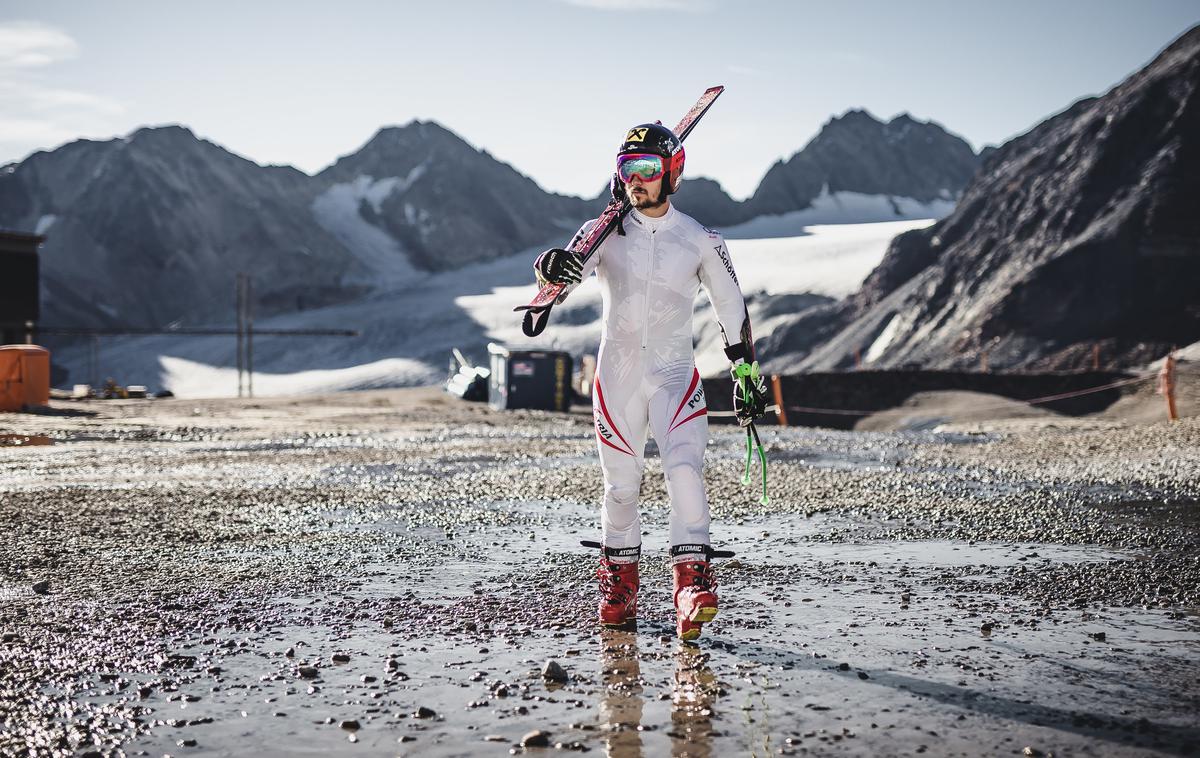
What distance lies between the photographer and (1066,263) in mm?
48062

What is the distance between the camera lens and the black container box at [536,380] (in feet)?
102

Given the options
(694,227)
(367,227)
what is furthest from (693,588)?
(367,227)

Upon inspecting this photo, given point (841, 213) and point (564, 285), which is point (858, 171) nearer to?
point (841, 213)

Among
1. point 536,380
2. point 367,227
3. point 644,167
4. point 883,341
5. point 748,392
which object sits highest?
point 367,227

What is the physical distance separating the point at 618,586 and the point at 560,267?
5.30ft

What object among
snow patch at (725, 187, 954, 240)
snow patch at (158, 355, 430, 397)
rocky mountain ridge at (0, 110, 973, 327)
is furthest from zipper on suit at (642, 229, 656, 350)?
snow patch at (725, 187, 954, 240)

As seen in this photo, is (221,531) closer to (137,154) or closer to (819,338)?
(819,338)

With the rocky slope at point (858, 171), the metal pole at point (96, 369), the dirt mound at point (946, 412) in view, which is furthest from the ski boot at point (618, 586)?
the rocky slope at point (858, 171)

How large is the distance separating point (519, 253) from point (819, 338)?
61343 millimetres

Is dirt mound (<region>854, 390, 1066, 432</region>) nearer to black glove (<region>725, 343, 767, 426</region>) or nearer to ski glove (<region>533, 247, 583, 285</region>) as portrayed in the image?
black glove (<region>725, 343, 767, 426</region>)

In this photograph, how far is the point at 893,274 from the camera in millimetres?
62406

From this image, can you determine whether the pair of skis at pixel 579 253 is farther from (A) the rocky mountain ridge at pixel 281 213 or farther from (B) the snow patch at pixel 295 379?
(A) the rocky mountain ridge at pixel 281 213

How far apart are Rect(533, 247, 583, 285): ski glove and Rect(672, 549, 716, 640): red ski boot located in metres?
1.53

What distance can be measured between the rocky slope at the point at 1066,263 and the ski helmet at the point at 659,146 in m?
40.0
